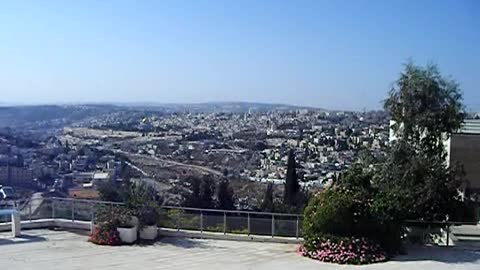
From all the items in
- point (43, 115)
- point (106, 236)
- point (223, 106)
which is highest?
point (223, 106)

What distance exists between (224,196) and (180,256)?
10096 mm

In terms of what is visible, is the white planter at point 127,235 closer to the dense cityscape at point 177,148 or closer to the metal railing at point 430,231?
the dense cityscape at point 177,148

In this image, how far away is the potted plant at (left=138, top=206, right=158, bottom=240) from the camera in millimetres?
13039

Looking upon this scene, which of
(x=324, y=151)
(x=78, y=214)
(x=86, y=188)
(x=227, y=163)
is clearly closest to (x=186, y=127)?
(x=227, y=163)

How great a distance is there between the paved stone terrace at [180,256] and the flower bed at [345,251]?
28cm

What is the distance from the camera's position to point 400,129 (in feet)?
47.0

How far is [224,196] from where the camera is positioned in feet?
71.2

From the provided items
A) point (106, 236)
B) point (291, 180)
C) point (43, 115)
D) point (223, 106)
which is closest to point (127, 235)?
point (106, 236)

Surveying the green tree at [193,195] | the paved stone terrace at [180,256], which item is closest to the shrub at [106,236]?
the paved stone terrace at [180,256]

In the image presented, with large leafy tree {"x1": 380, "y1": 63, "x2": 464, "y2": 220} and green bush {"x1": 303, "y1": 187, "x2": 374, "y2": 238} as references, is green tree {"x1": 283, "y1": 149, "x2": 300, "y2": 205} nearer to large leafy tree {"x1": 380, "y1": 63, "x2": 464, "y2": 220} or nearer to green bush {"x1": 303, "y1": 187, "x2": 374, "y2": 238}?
large leafy tree {"x1": 380, "y1": 63, "x2": 464, "y2": 220}

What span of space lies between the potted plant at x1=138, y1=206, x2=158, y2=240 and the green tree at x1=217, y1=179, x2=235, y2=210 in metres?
5.77

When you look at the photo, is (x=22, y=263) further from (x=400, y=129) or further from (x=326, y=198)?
(x=400, y=129)

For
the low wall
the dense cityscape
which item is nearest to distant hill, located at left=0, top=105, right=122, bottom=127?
the dense cityscape

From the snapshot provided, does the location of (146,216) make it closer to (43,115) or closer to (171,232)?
(171,232)
